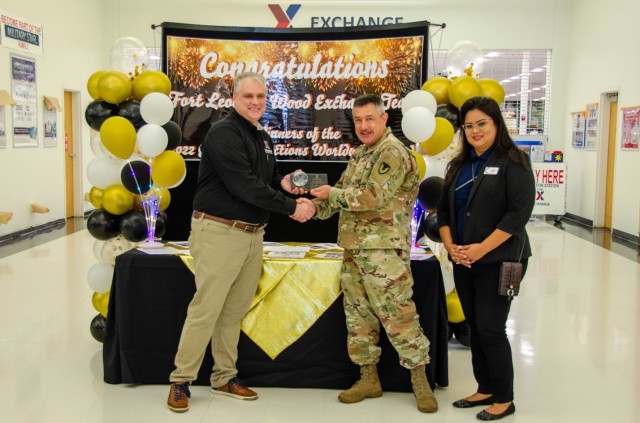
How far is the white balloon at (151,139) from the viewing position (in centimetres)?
374

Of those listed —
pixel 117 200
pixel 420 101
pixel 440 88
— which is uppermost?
pixel 440 88

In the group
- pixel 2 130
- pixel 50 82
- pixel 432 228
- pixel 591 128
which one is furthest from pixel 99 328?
pixel 591 128

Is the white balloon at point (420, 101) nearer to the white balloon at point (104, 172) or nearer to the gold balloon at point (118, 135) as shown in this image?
the gold balloon at point (118, 135)

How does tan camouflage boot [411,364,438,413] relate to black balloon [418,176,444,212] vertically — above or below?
below

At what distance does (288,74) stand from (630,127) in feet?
21.5

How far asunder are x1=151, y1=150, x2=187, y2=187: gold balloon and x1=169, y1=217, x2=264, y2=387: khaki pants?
81 cm

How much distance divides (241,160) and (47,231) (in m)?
7.37

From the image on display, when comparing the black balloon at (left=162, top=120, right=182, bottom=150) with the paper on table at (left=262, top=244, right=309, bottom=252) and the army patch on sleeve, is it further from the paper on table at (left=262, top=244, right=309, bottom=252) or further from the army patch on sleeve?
the army patch on sleeve

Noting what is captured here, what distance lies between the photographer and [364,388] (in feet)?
10.8

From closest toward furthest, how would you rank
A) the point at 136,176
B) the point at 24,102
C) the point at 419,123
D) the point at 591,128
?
the point at 419,123 < the point at 136,176 < the point at 24,102 < the point at 591,128

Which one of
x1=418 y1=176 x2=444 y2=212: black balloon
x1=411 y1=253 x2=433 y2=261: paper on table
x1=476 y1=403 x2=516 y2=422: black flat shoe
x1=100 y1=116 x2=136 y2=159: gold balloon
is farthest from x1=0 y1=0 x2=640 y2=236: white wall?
x1=476 y1=403 x2=516 y2=422: black flat shoe

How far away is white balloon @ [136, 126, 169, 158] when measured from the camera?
3.74 meters

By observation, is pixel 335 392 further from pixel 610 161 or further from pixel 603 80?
pixel 603 80

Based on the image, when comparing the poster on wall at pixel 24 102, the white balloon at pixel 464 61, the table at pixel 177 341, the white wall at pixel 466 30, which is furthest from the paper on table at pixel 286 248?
the white wall at pixel 466 30
